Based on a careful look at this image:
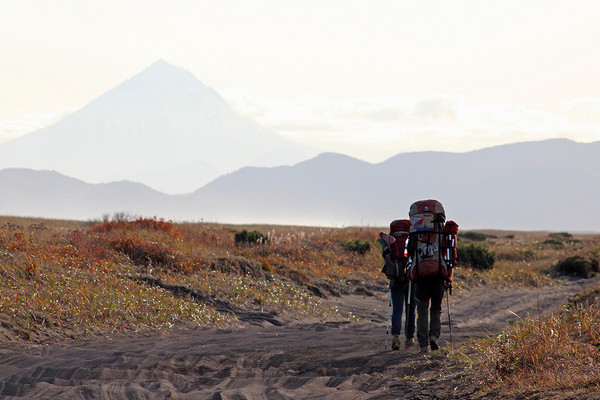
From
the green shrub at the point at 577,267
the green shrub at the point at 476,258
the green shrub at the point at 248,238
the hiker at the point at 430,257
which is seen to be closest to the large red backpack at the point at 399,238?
the hiker at the point at 430,257

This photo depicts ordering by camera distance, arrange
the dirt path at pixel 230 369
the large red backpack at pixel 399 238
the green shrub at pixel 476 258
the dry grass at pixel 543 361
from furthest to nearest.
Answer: the green shrub at pixel 476 258, the large red backpack at pixel 399 238, the dirt path at pixel 230 369, the dry grass at pixel 543 361

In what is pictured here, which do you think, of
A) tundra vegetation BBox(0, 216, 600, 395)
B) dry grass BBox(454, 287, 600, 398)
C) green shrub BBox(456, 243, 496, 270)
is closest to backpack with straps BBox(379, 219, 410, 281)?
tundra vegetation BBox(0, 216, 600, 395)

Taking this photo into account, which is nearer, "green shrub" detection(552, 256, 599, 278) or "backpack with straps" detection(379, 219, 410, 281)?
"backpack with straps" detection(379, 219, 410, 281)

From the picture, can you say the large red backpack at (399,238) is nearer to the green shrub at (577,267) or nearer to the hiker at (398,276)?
the hiker at (398,276)

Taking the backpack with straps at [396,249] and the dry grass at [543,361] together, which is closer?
the dry grass at [543,361]

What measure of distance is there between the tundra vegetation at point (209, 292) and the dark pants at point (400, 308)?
106cm

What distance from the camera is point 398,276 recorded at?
464 inches

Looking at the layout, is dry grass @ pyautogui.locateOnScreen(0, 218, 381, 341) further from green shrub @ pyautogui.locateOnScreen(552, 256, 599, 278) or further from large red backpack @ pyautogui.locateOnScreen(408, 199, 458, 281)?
green shrub @ pyautogui.locateOnScreen(552, 256, 599, 278)

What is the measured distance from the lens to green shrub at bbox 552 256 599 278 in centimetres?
3044

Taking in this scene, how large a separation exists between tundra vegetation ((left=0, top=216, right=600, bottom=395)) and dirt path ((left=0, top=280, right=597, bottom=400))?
64cm

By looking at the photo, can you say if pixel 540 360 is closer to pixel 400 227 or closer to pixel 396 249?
pixel 396 249

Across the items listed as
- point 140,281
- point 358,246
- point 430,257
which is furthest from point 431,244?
point 358,246

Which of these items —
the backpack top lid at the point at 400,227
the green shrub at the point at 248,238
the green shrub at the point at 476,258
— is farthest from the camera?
the green shrub at the point at 476,258

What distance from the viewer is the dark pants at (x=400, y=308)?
11.8 m
